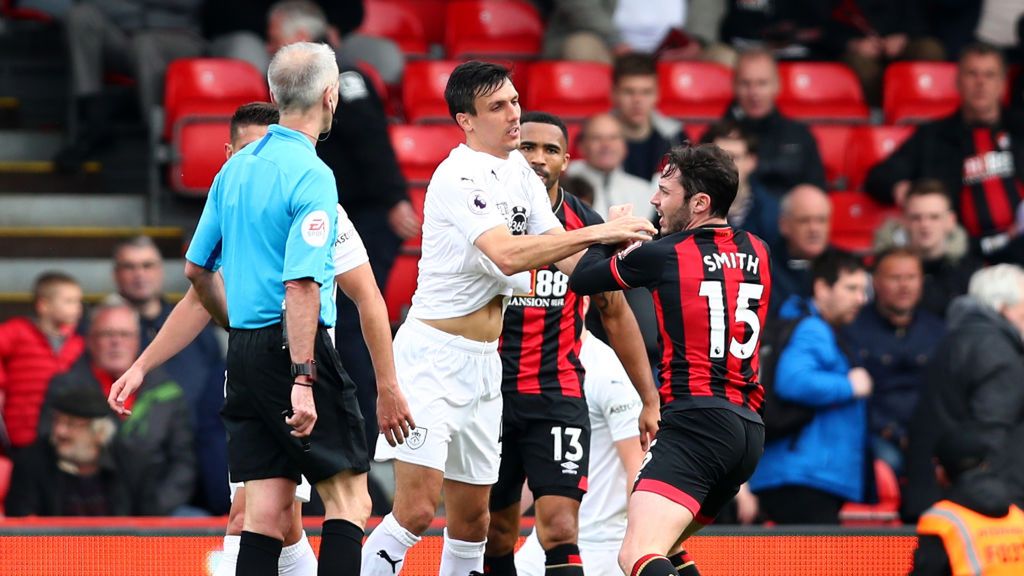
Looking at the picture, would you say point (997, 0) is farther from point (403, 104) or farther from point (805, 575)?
point (805, 575)

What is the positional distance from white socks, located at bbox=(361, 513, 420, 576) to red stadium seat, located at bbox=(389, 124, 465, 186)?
5.00 metres

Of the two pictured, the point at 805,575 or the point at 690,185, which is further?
the point at 805,575

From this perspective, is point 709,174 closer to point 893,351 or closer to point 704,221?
point 704,221

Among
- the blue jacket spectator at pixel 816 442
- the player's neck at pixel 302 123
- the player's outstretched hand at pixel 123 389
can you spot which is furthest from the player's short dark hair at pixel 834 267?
the player's outstretched hand at pixel 123 389

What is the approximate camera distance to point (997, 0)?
12.7 metres

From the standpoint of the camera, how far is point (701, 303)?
5.88m

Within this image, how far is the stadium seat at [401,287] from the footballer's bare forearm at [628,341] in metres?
3.53

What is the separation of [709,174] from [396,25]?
6.80m

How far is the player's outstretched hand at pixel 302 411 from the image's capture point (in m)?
5.27

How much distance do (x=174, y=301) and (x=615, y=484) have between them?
11.9 ft

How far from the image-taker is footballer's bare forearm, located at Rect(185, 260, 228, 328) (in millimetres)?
5875

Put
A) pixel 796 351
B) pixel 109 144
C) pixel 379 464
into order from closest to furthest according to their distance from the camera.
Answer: pixel 796 351, pixel 379 464, pixel 109 144

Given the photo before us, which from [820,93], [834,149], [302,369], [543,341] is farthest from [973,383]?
[302,369]

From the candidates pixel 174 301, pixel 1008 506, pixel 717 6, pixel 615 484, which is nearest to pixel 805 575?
pixel 615 484
